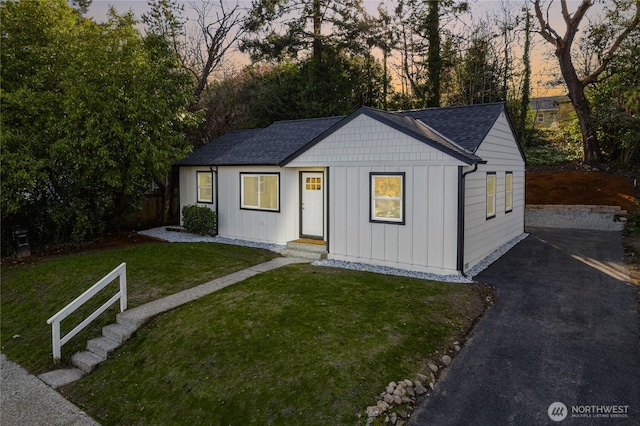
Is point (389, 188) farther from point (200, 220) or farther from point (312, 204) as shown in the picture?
point (200, 220)

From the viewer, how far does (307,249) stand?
11852 mm

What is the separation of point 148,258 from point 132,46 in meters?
8.14

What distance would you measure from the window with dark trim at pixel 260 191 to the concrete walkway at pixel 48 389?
194 inches

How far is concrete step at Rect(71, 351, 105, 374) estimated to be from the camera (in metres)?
6.69

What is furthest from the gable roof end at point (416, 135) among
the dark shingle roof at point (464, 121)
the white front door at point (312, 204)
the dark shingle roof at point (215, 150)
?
the dark shingle roof at point (215, 150)

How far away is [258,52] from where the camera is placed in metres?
25.4

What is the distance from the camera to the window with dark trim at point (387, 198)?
10.1 m

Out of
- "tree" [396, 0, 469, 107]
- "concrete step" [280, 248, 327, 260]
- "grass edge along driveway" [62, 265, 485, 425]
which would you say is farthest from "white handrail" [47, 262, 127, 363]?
"tree" [396, 0, 469, 107]

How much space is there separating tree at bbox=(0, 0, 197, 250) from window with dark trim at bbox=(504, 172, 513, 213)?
10972 mm

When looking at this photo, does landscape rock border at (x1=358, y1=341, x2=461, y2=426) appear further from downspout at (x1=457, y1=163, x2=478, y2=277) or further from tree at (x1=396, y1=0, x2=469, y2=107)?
tree at (x1=396, y1=0, x2=469, y2=107)

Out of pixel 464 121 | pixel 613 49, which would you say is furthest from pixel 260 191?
pixel 613 49

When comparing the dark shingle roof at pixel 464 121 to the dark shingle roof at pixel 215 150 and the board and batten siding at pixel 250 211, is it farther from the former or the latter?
the dark shingle roof at pixel 215 150

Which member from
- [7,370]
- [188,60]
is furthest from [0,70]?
[188,60]

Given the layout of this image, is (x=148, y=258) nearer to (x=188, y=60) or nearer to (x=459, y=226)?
(x=459, y=226)
